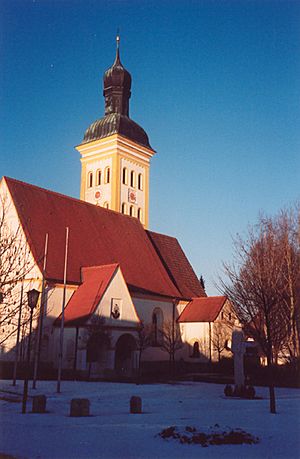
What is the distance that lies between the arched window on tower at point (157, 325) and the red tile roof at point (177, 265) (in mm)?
3961

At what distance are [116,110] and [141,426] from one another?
48.3 metres

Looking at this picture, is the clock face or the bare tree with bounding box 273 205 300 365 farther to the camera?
the clock face

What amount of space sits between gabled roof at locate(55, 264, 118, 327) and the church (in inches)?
3.2

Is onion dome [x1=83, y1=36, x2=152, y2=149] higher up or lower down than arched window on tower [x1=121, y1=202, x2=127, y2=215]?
higher up

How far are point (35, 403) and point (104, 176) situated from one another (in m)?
41.3

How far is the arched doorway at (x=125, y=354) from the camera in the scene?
30.1 meters

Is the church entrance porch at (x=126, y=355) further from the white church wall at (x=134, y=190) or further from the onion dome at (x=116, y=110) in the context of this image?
the onion dome at (x=116, y=110)

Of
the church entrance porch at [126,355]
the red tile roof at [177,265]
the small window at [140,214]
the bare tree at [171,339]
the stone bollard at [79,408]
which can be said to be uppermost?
the small window at [140,214]

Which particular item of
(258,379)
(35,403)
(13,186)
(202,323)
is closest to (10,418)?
(35,403)

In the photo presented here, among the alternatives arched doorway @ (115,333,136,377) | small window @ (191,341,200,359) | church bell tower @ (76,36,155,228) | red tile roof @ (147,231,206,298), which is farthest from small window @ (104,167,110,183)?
arched doorway @ (115,333,136,377)

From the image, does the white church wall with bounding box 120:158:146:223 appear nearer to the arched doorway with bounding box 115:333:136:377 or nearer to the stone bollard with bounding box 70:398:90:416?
the arched doorway with bounding box 115:333:136:377

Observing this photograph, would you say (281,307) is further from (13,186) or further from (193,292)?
(13,186)

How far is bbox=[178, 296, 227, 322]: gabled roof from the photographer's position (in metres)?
37.0

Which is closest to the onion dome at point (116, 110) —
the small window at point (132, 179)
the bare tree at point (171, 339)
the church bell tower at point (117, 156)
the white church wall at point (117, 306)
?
the church bell tower at point (117, 156)
